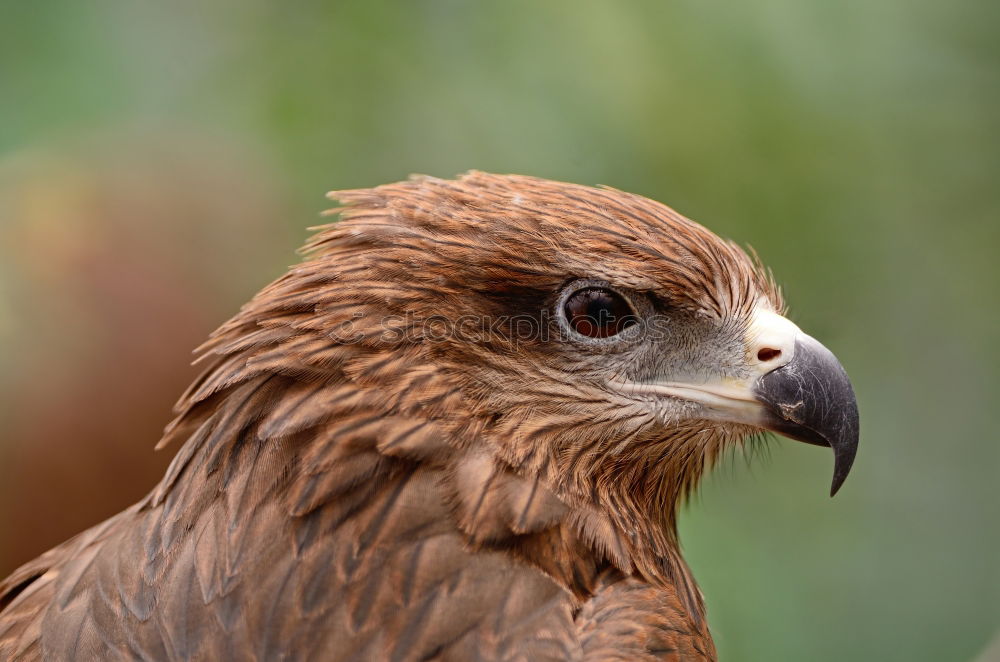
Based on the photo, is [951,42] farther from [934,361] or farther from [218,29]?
[218,29]

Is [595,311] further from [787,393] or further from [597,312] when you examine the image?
[787,393]

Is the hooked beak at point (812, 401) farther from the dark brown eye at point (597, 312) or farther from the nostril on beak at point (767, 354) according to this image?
the dark brown eye at point (597, 312)

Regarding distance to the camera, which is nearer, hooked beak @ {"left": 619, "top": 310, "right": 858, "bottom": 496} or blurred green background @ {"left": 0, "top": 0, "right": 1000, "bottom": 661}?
hooked beak @ {"left": 619, "top": 310, "right": 858, "bottom": 496}

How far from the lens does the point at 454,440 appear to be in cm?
Answer: 220

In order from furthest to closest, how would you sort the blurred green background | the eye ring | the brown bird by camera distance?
1. the blurred green background
2. the eye ring
3. the brown bird

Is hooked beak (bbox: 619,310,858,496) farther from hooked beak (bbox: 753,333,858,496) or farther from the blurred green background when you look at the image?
the blurred green background

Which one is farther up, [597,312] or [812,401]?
[597,312]

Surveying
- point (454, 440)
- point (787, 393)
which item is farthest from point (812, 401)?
point (454, 440)

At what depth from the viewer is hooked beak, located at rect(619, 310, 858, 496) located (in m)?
2.32

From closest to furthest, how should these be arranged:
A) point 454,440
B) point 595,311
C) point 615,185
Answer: point 454,440
point 595,311
point 615,185

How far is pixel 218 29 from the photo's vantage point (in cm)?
460

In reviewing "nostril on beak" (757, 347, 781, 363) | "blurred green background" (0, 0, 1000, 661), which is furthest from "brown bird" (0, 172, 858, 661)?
"blurred green background" (0, 0, 1000, 661)

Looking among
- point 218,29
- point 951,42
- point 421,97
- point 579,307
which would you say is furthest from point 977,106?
point 218,29

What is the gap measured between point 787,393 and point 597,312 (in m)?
0.46
